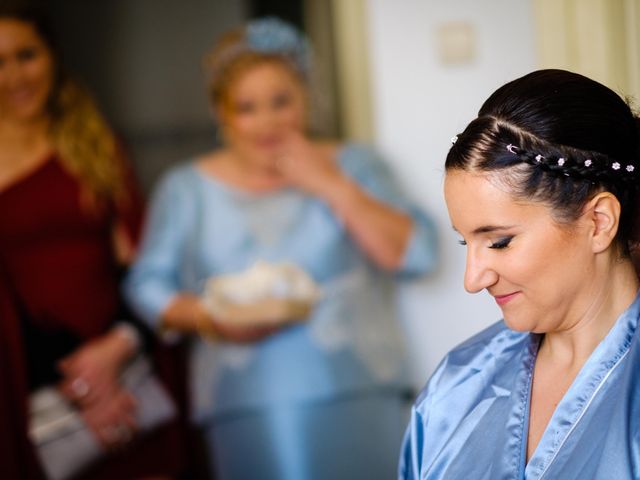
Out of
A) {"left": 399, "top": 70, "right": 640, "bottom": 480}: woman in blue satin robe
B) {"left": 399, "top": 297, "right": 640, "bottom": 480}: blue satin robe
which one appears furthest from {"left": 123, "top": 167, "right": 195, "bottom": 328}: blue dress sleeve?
{"left": 399, "top": 70, "right": 640, "bottom": 480}: woman in blue satin robe

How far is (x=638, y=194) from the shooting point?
1195mm

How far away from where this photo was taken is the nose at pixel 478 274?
46.9 inches

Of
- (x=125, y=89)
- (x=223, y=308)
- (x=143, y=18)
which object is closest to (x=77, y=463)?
(x=223, y=308)

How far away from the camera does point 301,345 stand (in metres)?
2.50

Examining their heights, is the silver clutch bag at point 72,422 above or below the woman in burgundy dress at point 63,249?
below

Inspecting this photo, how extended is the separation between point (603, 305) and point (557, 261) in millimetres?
95

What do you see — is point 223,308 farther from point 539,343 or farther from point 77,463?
point 539,343

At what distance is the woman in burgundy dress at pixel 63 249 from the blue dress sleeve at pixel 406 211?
0.66 metres

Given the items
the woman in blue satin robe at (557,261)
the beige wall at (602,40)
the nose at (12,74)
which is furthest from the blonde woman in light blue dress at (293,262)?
the woman in blue satin robe at (557,261)

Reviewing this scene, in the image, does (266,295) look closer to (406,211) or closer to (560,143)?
(406,211)

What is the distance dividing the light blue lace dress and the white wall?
2.6 inches

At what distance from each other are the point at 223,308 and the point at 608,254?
1456 mm

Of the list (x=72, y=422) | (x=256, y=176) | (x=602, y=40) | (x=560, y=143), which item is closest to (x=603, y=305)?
(x=560, y=143)

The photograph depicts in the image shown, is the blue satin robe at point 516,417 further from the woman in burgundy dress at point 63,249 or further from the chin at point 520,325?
the woman in burgundy dress at point 63,249
